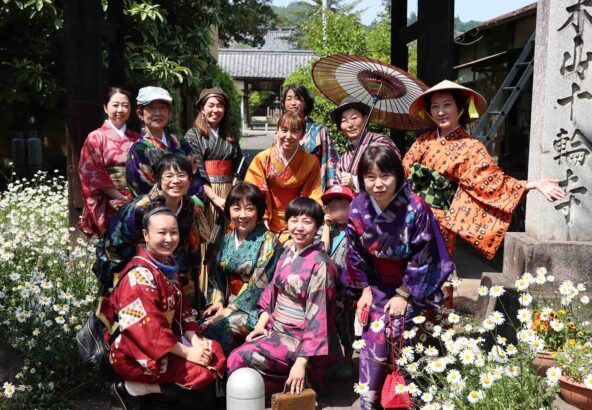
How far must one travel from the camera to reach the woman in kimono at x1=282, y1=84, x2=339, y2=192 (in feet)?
16.4

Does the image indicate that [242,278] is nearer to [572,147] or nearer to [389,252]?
[389,252]

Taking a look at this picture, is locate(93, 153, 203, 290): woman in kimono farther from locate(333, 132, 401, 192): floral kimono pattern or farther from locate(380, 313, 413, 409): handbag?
locate(380, 313, 413, 409): handbag

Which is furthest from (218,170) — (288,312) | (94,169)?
(288,312)

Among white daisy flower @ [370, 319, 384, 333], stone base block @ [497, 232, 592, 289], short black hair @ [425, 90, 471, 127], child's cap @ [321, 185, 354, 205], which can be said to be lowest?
white daisy flower @ [370, 319, 384, 333]

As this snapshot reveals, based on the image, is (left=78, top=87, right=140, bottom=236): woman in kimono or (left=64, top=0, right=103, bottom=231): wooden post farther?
(left=64, top=0, right=103, bottom=231): wooden post

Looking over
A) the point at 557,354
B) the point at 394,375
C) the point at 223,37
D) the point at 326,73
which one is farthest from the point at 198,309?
the point at 223,37

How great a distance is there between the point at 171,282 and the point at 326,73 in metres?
2.10

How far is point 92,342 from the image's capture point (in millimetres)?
3760

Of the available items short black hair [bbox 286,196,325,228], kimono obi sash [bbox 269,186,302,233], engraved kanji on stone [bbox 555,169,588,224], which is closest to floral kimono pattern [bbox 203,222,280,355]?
kimono obi sash [bbox 269,186,302,233]

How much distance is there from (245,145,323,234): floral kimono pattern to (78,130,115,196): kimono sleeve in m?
1.20

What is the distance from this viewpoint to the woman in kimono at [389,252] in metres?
3.37

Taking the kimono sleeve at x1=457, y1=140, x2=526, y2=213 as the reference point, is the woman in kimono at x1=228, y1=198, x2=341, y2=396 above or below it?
below

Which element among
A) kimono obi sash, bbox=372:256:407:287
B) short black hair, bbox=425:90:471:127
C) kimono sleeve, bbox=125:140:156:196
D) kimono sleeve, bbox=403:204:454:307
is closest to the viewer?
kimono sleeve, bbox=403:204:454:307

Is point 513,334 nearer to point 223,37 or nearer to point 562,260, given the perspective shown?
point 562,260
